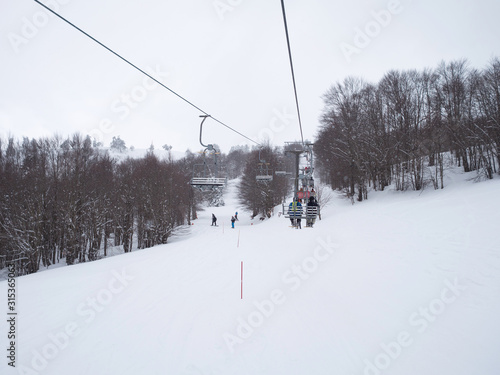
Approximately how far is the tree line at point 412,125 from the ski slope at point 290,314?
12896 mm

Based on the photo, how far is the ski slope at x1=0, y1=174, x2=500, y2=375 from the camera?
450 cm

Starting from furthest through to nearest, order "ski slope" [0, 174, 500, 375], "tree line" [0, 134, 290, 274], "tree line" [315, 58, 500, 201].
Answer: "tree line" [315, 58, 500, 201] → "tree line" [0, 134, 290, 274] → "ski slope" [0, 174, 500, 375]

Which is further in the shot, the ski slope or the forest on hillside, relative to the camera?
the forest on hillside

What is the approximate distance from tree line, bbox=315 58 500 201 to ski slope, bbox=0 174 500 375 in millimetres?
12896

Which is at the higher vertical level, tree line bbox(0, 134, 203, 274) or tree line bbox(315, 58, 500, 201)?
tree line bbox(315, 58, 500, 201)

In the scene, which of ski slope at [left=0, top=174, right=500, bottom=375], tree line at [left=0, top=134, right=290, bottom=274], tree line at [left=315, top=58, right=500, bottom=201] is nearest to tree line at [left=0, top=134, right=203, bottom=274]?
tree line at [left=0, top=134, right=290, bottom=274]

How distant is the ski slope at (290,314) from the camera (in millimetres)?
4504

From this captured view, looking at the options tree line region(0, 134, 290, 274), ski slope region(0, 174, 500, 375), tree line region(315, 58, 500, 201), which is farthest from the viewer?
tree line region(315, 58, 500, 201)

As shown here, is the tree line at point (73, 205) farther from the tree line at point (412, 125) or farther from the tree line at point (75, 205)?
the tree line at point (412, 125)

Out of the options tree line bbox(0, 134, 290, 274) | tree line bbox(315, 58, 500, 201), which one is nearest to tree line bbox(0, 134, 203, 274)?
tree line bbox(0, 134, 290, 274)

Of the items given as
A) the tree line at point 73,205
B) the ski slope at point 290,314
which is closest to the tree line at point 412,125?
the ski slope at point 290,314

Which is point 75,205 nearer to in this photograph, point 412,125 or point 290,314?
point 290,314

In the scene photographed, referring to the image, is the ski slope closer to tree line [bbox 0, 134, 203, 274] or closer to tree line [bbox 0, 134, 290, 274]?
tree line [bbox 0, 134, 290, 274]

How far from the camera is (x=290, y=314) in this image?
624 cm
